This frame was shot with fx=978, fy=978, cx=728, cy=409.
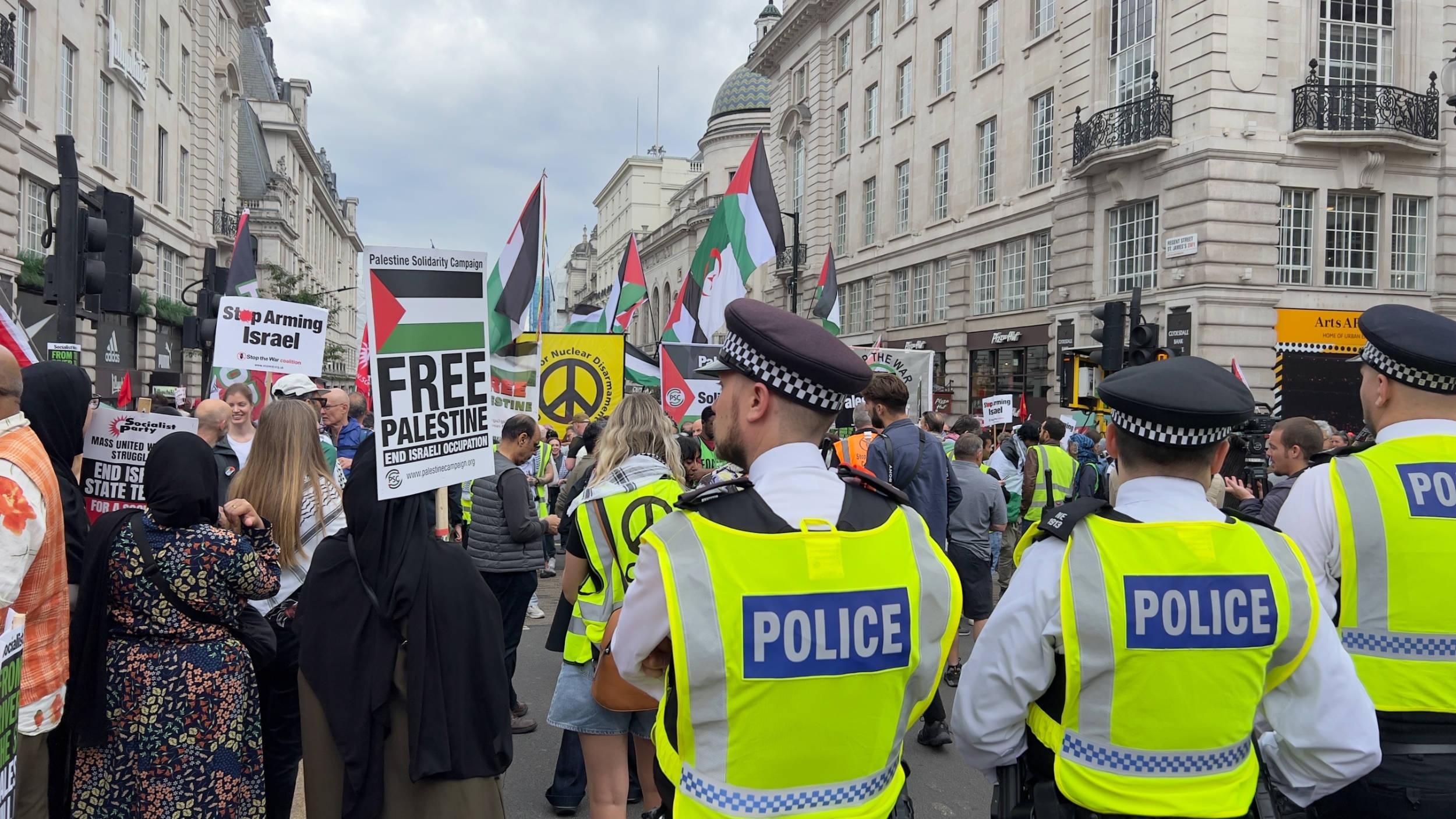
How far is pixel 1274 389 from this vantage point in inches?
756

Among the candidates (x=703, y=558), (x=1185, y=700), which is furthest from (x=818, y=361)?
(x=1185, y=700)

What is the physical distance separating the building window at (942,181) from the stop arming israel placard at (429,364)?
92.4ft

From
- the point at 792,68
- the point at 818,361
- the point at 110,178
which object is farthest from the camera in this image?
the point at 792,68

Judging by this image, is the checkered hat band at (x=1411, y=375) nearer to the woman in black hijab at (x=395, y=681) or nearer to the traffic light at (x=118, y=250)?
the woman in black hijab at (x=395, y=681)

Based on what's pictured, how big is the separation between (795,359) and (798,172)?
4155cm

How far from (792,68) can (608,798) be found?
41.9 m

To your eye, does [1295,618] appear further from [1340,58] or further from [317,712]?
[1340,58]

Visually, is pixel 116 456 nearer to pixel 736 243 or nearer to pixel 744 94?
pixel 736 243

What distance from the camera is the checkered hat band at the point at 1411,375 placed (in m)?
2.95

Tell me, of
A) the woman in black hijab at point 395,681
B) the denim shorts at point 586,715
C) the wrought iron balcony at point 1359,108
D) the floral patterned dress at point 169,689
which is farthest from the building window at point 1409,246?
the floral patterned dress at point 169,689

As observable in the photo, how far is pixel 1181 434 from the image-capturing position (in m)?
2.35

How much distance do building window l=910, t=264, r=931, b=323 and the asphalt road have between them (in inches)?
1011

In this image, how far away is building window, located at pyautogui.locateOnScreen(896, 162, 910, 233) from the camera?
33000 mm

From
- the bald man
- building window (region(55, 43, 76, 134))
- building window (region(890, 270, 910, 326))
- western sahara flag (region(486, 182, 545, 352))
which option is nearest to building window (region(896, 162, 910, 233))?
building window (region(890, 270, 910, 326))
